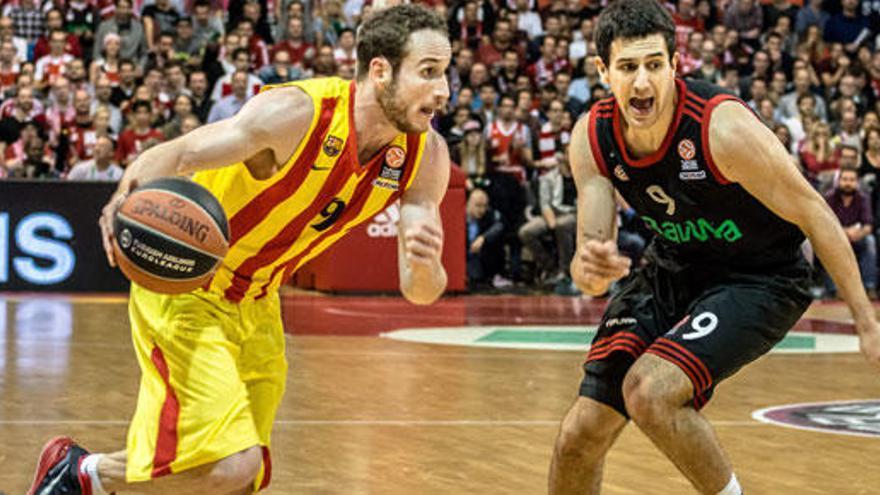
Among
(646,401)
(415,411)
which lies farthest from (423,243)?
(415,411)

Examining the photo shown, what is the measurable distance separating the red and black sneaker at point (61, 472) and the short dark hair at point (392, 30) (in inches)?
60.5

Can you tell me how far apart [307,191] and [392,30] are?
0.57 metres

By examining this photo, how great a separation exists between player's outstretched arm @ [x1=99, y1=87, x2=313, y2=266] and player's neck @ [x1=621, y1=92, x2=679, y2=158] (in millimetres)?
1071

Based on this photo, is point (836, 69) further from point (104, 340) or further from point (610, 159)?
point (610, 159)

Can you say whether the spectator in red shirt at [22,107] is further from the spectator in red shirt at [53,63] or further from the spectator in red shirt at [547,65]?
the spectator in red shirt at [547,65]

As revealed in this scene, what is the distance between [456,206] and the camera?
1577cm

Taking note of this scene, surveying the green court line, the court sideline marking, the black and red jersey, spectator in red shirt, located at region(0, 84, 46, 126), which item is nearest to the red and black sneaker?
the black and red jersey

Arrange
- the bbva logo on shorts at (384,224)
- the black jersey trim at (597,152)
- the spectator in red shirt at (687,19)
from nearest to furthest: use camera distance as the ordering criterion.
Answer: the black jersey trim at (597,152) < the bbva logo on shorts at (384,224) < the spectator in red shirt at (687,19)

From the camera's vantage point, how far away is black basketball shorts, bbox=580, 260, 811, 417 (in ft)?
17.1

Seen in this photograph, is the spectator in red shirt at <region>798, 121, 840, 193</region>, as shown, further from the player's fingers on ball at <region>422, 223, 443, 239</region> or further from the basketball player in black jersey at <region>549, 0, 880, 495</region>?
the player's fingers on ball at <region>422, 223, 443, 239</region>

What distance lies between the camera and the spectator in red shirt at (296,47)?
58.1ft

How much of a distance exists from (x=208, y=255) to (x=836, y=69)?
16292mm

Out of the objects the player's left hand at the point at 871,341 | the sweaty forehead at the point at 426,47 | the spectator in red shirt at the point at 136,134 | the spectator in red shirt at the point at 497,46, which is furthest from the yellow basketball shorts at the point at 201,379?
the spectator in red shirt at the point at 497,46

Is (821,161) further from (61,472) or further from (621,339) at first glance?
(61,472)
